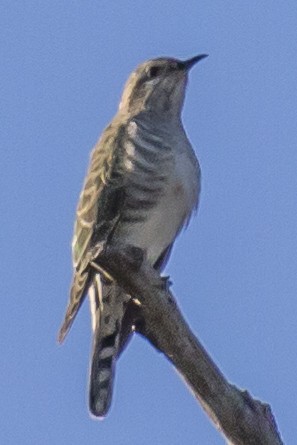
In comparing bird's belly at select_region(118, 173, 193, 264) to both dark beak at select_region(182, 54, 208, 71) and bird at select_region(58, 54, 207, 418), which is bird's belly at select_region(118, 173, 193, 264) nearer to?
bird at select_region(58, 54, 207, 418)

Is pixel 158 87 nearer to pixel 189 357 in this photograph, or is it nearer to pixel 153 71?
pixel 153 71

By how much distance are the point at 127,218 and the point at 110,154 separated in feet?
1.67

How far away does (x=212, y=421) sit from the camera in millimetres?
5398

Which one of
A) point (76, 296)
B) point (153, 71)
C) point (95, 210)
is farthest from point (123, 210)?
point (153, 71)

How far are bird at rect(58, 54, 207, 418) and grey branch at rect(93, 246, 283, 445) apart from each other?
1187mm

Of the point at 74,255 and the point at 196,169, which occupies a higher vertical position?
the point at 196,169

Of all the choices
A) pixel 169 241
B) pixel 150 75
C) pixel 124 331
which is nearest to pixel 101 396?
pixel 124 331

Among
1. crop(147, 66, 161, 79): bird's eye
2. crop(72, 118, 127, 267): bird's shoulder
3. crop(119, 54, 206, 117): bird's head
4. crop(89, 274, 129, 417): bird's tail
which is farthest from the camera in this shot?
crop(147, 66, 161, 79): bird's eye

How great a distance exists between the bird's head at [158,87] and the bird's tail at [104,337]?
1.97 meters

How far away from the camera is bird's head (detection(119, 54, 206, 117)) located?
29.8 ft

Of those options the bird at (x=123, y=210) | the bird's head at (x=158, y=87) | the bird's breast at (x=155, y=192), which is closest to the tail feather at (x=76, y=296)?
the bird at (x=123, y=210)

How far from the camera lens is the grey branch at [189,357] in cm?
523

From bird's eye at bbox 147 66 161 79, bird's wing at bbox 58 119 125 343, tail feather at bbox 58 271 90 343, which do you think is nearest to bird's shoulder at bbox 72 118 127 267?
bird's wing at bbox 58 119 125 343

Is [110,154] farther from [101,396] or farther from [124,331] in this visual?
[101,396]
